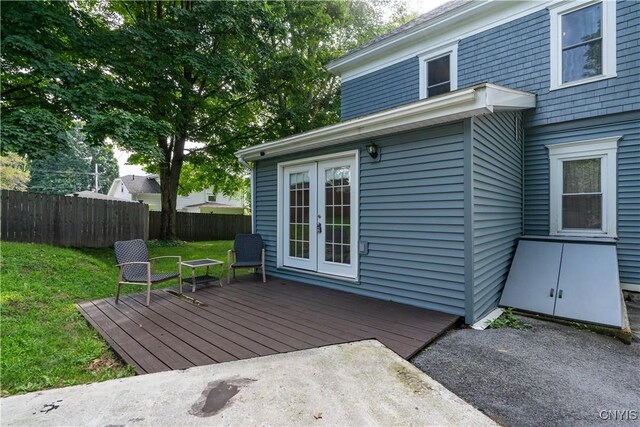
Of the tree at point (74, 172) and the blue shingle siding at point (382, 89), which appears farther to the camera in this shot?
the tree at point (74, 172)

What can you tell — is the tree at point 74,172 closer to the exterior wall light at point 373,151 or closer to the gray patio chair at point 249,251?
the gray patio chair at point 249,251

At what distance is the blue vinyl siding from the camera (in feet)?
15.6

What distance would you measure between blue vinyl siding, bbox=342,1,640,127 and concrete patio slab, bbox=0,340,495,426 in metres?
5.25

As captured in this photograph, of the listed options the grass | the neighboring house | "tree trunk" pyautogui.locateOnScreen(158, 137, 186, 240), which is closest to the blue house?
the grass

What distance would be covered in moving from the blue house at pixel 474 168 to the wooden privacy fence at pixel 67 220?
5.15 metres

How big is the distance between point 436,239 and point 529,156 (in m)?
3.20

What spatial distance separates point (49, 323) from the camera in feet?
11.1

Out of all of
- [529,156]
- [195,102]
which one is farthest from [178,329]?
[195,102]

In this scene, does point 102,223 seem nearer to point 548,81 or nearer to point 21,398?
point 21,398

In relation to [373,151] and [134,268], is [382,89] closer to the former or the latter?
[373,151]

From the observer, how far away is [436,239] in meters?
3.81

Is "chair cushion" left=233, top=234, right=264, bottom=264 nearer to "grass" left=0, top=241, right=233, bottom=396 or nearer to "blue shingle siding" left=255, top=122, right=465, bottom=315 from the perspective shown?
"grass" left=0, top=241, right=233, bottom=396

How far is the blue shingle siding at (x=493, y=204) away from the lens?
3.63 metres

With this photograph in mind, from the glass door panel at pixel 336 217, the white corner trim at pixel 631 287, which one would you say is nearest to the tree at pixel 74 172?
the glass door panel at pixel 336 217
